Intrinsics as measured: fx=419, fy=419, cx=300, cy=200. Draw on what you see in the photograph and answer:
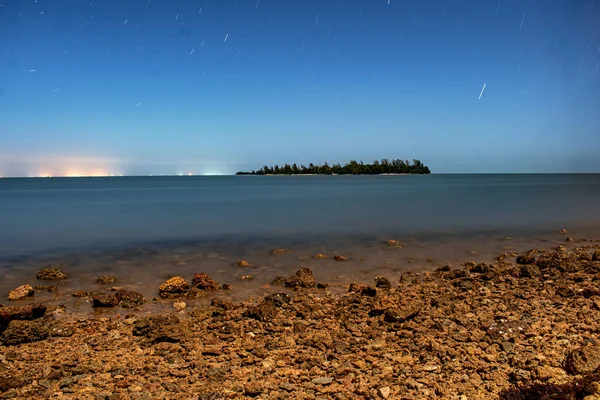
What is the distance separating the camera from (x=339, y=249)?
16875 millimetres

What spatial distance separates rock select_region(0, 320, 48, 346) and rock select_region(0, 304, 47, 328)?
0.61m

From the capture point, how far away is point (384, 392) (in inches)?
197

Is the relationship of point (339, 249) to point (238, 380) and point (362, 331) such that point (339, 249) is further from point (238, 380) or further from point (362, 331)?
point (238, 380)

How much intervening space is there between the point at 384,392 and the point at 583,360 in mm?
2632

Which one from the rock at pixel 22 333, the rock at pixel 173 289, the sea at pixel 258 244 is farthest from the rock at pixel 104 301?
the rock at pixel 22 333

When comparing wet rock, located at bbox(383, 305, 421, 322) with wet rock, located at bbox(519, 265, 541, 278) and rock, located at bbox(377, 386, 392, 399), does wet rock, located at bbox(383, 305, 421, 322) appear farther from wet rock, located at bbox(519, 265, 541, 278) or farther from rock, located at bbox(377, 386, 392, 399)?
wet rock, located at bbox(519, 265, 541, 278)

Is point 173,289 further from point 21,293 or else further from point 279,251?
point 279,251

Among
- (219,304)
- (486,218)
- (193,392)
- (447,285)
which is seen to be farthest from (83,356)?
(486,218)

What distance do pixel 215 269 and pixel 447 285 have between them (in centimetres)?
694

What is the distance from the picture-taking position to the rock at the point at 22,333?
6.73m

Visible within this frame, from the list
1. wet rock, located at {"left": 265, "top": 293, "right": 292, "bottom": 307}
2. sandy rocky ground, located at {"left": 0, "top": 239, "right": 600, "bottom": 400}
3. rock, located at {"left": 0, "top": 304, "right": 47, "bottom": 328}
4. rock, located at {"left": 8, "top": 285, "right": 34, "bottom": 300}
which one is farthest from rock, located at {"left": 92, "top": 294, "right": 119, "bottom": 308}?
wet rock, located at {"left": 265, "top": 293, "right": 292, "bottom": 307}

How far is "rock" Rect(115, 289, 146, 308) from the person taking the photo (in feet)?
29.2

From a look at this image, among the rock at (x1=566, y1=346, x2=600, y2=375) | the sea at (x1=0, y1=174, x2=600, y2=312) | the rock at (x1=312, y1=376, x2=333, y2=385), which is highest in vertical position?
the rock at (x1=566, y1=346, x2=600, y2=375)

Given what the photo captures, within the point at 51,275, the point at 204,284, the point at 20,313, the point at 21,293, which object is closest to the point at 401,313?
the point at 204,284
